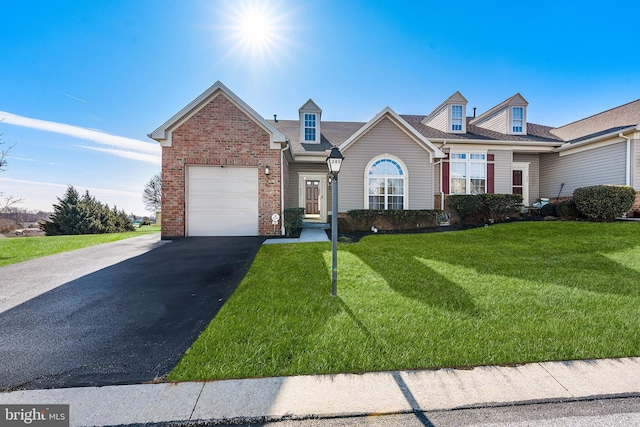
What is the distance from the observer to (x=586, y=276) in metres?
5.09

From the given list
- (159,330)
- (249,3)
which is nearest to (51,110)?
(249,3)

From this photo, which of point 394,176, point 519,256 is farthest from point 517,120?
point 519,256

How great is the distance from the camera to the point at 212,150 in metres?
9.51

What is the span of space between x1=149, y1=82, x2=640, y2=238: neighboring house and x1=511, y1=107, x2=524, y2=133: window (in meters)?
0.06

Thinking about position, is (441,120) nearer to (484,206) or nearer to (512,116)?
(512,116)

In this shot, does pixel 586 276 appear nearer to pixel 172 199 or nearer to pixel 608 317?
pixel 608 317

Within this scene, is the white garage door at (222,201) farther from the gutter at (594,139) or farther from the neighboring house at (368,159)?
the gutter at (594,139)

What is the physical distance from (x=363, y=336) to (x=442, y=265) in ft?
12.4

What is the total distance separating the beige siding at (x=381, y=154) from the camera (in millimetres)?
11484

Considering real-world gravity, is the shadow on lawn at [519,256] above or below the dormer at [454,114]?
below

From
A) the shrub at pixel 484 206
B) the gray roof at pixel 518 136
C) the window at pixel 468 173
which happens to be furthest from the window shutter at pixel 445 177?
Result: the gray roof at pixel 518 136

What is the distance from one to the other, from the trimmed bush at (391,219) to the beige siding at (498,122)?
7843 mm

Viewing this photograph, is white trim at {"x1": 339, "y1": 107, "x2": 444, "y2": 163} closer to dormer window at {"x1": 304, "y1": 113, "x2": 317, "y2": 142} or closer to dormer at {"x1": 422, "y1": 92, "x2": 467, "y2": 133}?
dormer window at {"x1": 304, "y1": 113, "x2": 317, "y2": 142}

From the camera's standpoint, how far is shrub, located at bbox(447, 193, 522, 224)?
11.8 meters
